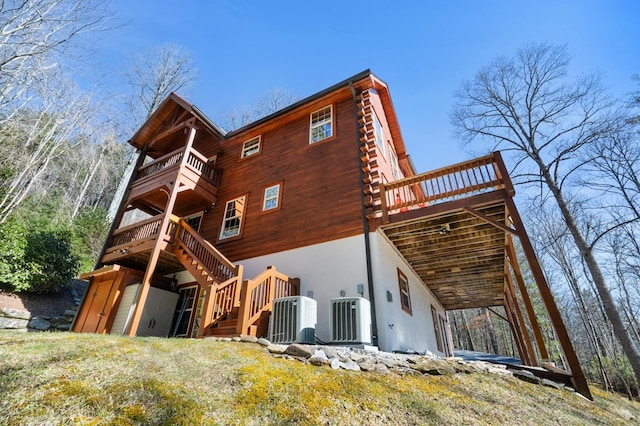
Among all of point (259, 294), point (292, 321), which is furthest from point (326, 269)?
point (292, 321)

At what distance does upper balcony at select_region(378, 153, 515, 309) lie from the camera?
6.96m

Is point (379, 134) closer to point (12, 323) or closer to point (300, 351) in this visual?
point (300, 351)

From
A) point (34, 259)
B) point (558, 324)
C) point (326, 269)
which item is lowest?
point (558, 324)

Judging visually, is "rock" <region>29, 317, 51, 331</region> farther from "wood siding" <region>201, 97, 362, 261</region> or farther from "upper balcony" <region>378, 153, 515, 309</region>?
"upper balcony" <region>378, 153, 515, 309</region>

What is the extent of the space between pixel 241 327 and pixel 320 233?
3.52m

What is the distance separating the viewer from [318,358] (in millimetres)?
4250

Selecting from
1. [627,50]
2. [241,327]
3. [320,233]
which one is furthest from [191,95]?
[627,50]

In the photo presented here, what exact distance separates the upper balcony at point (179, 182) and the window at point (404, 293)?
776 centimetres

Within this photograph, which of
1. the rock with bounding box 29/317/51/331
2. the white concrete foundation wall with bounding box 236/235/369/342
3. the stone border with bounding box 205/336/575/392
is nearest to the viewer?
the stone border with bounding box 205/336/575/392

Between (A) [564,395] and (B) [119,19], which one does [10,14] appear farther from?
(A) [564,395]

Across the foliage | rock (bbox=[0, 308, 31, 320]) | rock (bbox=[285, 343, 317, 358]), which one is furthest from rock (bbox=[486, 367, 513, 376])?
the foliage

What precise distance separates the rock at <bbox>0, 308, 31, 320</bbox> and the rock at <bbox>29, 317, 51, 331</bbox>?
8.0 inches

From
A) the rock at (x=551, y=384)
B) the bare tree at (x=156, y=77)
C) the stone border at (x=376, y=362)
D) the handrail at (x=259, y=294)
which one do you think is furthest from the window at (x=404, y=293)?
the bare tree at (x=156, y=77)

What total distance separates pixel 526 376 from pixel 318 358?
4.51m
